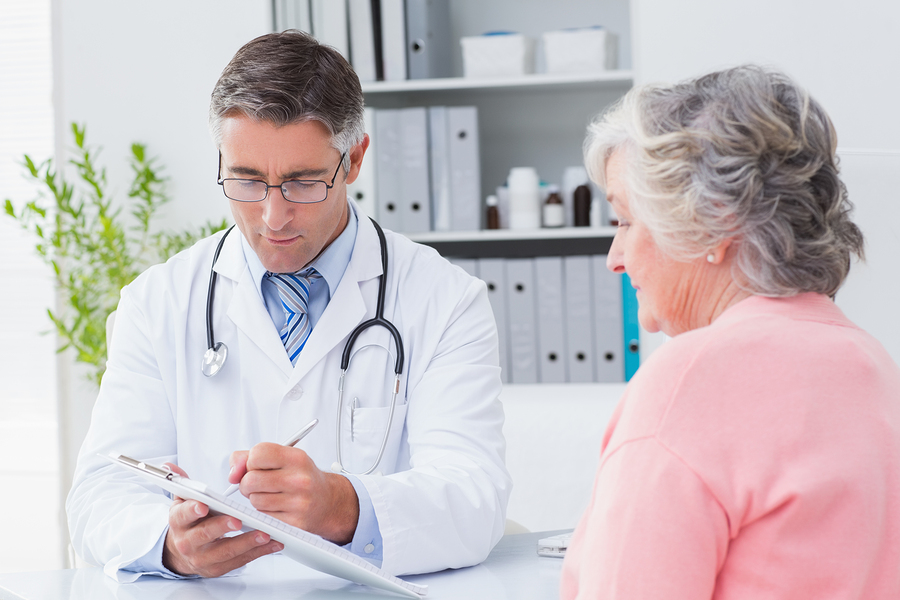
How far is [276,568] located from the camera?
3.46 feet

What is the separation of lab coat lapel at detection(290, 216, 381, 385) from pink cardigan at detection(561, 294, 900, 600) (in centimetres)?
Result: 72

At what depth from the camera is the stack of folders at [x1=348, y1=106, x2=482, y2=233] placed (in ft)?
8.02

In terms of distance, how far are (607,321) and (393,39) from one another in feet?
3.37

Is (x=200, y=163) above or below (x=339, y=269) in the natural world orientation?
above

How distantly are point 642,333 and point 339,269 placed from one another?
1.21 metres

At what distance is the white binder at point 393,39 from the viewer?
2.44m

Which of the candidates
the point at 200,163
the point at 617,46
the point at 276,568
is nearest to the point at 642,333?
the point at 617,46

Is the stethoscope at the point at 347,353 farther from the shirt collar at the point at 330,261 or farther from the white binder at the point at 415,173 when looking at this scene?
the white binder at the point at 415,173

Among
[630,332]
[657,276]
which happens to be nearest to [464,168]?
[630,332]

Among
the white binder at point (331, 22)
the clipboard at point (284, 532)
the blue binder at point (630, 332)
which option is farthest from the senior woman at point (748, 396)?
the white binder at point (331, 22)

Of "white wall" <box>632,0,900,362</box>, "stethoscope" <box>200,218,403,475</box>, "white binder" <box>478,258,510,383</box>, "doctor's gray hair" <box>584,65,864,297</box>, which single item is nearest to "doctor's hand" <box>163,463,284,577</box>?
"stethoscope" <box>200,218,403,475</box>

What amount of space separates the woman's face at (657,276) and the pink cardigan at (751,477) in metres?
0.11

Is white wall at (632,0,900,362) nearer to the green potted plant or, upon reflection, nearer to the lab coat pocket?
the lab coat pocket

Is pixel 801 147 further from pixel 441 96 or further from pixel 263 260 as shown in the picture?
pixel 441 96
